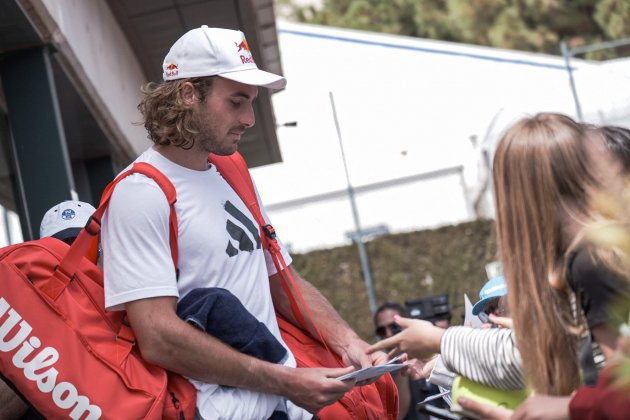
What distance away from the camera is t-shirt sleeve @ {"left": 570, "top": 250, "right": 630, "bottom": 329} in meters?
2.39

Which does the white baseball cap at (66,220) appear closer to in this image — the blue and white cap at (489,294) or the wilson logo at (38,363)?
the wilson logo at (38,363)

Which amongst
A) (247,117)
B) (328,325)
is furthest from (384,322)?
(247,117)

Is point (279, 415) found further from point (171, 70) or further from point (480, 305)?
point (480, 305)

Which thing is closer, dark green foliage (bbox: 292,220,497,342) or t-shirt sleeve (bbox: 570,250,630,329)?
t-shirt sleeve (bbox: 570,250,630,329)

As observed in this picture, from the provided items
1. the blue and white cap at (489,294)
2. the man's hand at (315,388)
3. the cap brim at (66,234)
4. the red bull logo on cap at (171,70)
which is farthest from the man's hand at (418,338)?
the blue and white cap at (489,294)

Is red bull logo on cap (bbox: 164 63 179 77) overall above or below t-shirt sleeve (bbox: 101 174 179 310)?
above

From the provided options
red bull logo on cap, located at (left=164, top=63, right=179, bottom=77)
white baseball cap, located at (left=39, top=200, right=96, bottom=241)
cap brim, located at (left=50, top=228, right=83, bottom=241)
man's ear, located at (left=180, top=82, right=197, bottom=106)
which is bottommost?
cap brim, located at (left=50, top=228, right=83, bottom=241)

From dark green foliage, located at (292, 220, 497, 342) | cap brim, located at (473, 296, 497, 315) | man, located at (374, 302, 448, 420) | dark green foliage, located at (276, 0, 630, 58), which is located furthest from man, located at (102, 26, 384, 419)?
dark green foliage, located at (276, 0, 630, 58)

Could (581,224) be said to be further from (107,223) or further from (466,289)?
(466,289)

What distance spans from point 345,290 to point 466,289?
2.21 meters

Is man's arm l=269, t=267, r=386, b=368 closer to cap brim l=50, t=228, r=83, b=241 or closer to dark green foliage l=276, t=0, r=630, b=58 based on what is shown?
cap brim l=50, t=228, r=83, b=241

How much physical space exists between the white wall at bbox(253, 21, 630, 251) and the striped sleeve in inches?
773

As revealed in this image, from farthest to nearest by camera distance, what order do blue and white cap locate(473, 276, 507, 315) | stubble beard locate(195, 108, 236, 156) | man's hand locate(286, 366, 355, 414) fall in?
blue and white cap locate(473, 276, 507, 315), stubble beard locate(195, 108, 236, 156), man's hand locate(286, 366, 355, 414)

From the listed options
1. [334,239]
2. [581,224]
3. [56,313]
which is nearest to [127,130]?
[56,313]
